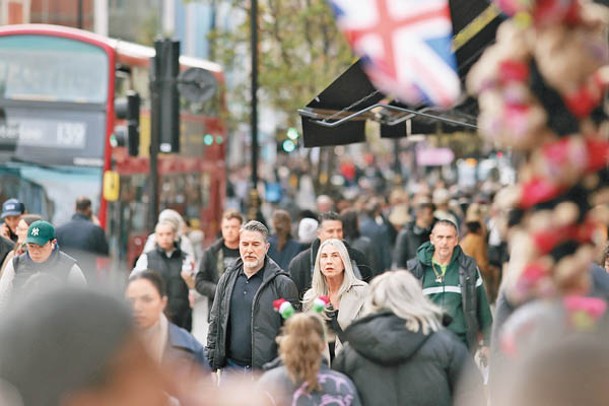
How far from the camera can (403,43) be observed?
4535mm

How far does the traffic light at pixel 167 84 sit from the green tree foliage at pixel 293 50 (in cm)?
1349

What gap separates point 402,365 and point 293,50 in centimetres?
2599

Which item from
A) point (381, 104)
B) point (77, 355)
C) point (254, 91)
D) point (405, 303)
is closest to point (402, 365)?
point (405, 303)

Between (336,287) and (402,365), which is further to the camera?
(336,287)

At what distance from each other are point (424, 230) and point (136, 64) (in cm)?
717

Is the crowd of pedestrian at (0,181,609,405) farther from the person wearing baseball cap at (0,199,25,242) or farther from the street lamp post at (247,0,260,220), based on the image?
the street lamp post at (247,0,260,220)

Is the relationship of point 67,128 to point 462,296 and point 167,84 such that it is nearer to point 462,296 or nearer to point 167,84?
point 167,84

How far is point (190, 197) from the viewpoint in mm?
26188

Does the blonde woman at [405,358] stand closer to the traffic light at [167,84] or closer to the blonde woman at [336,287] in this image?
the blonde woman at [336,287]

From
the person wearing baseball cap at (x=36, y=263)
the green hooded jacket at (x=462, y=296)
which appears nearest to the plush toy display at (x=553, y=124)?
the green hooded jacket at (x=462, y=296)

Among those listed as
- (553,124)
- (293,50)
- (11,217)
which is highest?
(293,50)

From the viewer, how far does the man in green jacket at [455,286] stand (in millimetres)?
9633

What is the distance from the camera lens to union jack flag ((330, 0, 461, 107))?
4.44 m

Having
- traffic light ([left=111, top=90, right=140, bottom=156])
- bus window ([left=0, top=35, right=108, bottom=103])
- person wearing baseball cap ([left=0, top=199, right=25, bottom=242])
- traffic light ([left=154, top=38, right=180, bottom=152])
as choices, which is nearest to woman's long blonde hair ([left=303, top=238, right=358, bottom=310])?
person wearing baseball cap ([left=0, top=199, right=25, bottom=242])
